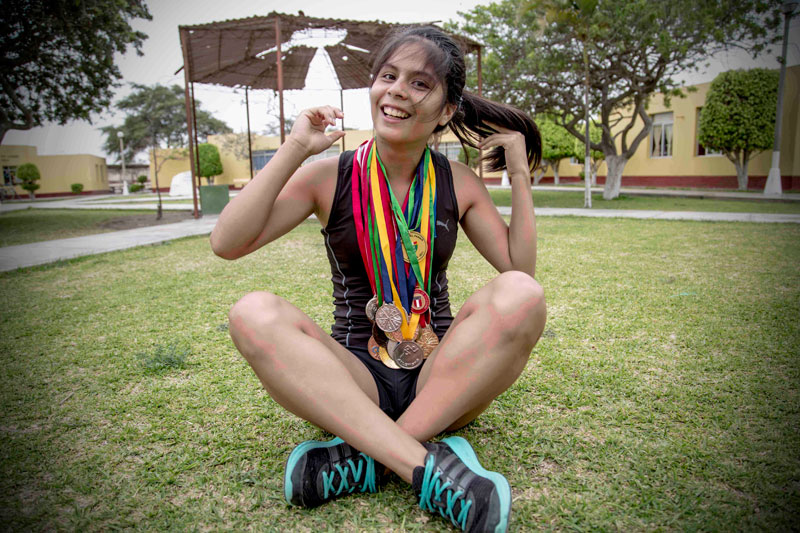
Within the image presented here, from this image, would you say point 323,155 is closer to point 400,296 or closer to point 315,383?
point 400,296

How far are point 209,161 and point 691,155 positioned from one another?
28290 mm

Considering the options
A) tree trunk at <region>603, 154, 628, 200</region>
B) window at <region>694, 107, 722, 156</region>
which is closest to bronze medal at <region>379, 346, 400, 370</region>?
tree trunk at <region>603, 154, 628, 200</region>

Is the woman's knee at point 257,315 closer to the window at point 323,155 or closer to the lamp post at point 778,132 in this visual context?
the window at point 323,155

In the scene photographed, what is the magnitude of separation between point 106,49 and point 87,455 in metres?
12.9

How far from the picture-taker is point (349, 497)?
156cm

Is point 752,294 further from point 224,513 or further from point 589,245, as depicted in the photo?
point 224,513

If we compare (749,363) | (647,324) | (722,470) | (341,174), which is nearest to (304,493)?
(341,174)

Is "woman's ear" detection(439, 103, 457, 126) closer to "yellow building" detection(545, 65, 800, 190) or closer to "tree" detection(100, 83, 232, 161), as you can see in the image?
"yellow building" detection(545, 65, 800, 190)

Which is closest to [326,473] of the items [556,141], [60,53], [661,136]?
[60,53]

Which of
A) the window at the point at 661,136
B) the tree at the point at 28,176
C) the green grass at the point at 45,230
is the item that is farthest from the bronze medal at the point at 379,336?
the tree at the point at 28,176

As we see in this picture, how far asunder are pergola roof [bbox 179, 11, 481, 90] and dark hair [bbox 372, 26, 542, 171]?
6261 millimetres

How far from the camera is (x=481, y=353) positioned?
1482 mm

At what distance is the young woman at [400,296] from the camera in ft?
4.73

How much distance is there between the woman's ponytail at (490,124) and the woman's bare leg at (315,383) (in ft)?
3.36
